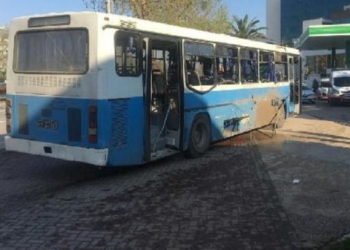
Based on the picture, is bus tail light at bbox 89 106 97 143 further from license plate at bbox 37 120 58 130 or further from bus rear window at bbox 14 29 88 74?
license plate at bbox 37 120 58 130

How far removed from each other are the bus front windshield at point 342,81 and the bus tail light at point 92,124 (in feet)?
82.9

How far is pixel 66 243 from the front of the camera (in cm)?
588

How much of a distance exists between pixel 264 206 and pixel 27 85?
191 inches

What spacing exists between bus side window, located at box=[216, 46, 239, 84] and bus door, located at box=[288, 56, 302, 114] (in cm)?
517

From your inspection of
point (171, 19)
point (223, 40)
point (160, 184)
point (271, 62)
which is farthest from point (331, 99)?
point (160, 184)

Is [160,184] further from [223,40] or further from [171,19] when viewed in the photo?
[171,19]

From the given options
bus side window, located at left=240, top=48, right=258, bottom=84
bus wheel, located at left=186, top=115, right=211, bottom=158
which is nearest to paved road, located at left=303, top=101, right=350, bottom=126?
bus side window, located at left=240, top=48, right=258, bottom=84

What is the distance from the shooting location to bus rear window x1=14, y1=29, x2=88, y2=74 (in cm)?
880

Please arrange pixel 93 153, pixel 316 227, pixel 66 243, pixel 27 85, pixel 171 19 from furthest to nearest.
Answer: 1. pixel 171 19
2. pixel 27 85
3. pixel 93 153
4. pixel 316 227
5. pixel 66 243

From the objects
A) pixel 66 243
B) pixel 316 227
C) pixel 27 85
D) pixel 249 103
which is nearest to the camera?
pixel 66 243

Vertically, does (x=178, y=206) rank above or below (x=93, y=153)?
below

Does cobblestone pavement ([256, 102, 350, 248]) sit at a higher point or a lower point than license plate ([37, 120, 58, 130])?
lower

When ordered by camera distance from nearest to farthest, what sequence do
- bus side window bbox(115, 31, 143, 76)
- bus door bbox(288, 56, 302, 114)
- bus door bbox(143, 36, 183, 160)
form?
bus side window bbox(115, 31, 143, 76), bus door bbox(143, 36, 183, 160), bus door bbox(288, 56, 302, 114)

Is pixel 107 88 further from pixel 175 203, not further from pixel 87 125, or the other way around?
pixel 175 203
